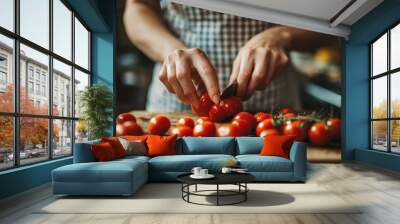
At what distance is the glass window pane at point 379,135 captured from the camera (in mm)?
7871

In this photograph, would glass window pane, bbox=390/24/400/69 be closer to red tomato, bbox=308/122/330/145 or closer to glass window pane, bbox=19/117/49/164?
red tomato, bbox=308/122/330/145

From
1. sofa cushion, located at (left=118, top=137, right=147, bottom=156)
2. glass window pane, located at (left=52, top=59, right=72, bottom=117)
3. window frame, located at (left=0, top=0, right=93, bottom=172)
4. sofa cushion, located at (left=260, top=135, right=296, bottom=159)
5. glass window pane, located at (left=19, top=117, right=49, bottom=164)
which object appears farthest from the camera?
glass window pane, located at (left=52, top=59, right=72, bottom=117)

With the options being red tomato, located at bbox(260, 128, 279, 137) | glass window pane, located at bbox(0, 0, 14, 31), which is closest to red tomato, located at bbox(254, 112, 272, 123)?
red tomato, located at bbox(260, 128, 279, 137)

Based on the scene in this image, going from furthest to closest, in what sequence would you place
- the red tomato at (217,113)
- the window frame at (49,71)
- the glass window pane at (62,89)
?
the red tomato at (217,113) < the glass window pane at (62,89) < the window frame at (49,71)

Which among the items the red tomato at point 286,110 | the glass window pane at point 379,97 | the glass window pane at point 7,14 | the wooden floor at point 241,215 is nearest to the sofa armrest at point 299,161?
the wooden floor at point 241,215

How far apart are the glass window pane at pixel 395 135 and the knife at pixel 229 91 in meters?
3.17

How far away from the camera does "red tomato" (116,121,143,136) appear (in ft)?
27.1

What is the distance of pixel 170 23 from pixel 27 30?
3687mm

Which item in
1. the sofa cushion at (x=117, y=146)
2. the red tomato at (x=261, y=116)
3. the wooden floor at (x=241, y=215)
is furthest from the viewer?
the red tomato at (x=261, y=116)

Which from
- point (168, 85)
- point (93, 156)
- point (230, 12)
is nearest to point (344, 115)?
point (230, 12)

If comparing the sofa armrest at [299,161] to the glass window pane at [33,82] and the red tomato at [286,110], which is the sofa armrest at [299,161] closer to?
the red tomato at [286,110]

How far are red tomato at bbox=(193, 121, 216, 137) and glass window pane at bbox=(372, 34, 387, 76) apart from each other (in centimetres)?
369

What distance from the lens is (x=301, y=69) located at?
845cm

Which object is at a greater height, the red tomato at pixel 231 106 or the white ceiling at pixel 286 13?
the white ceiling at pixel 286 13
